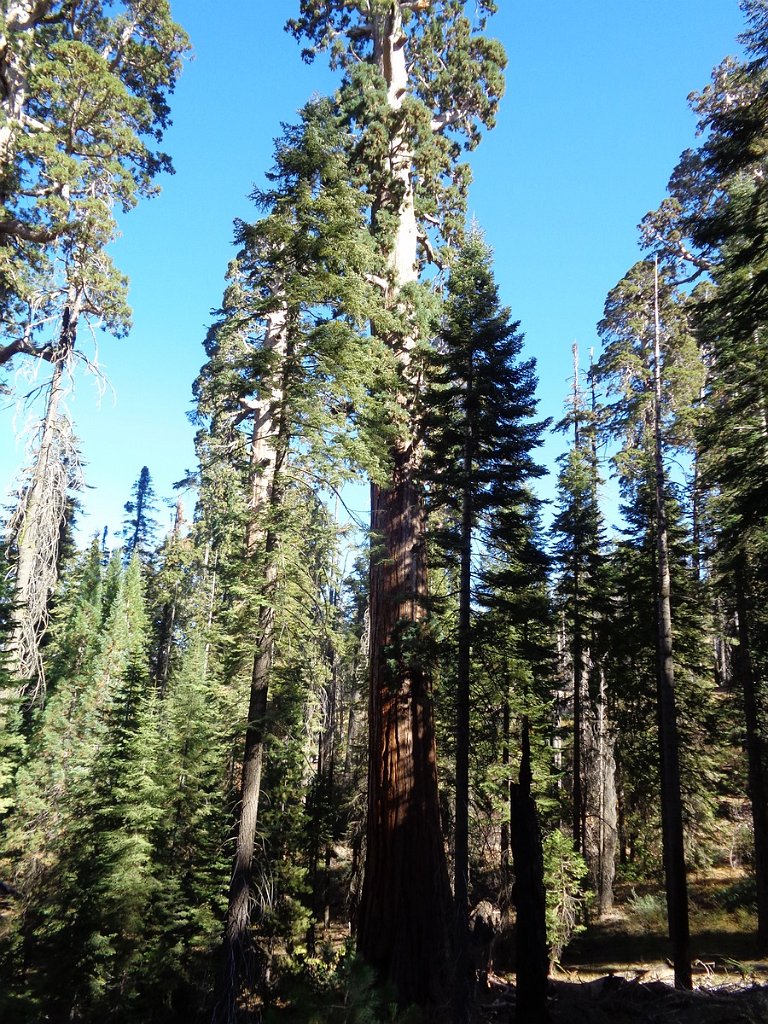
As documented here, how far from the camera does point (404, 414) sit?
1102cm

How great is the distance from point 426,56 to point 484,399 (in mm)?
8776

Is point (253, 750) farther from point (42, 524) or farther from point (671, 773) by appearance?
point (671, 773)

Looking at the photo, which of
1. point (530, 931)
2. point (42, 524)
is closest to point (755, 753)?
point (530, 931)

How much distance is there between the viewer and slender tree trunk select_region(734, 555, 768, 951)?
583 inches

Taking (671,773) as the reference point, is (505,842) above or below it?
below

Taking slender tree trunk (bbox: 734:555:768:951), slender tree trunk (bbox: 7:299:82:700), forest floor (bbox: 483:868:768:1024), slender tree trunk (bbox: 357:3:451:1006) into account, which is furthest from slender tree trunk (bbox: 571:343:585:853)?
slender tree trunk (bbox: 7:299:82:700)

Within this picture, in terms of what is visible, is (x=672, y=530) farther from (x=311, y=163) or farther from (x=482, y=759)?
(x=311, y=163)

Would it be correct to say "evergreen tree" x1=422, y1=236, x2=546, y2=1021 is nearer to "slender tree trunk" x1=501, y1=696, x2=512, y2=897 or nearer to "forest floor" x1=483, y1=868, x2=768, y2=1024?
"forest floor" x1=483, y1=868, x2=768, y2=1024

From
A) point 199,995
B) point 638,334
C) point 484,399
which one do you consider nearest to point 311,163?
point 484,399

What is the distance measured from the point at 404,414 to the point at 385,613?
3617 mm

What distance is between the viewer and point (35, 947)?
15.7m

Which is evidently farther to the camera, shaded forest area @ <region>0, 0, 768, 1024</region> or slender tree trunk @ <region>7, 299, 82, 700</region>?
slender tree trunk @ <region>7, 299, 82, 700</region>

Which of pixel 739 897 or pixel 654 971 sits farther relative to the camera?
pixel 739 897

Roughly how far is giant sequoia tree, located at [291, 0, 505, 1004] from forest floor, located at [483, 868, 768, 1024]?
5.32 feet
